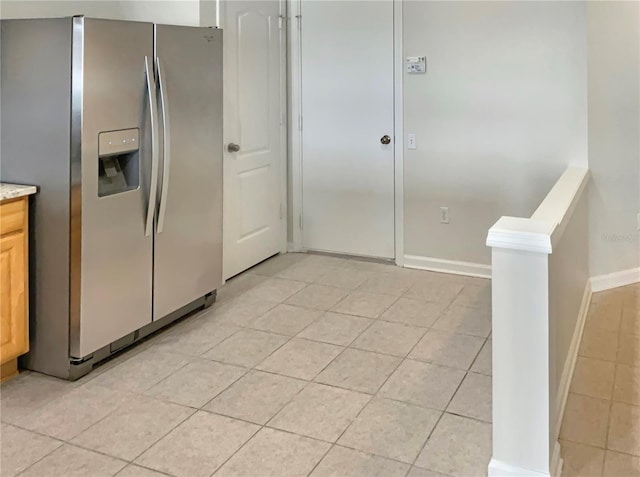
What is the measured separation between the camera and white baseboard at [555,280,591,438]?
8.57ft

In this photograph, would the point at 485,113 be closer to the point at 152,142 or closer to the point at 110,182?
the point at 152,142

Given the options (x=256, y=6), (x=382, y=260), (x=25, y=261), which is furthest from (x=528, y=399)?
(x=256, y=6)

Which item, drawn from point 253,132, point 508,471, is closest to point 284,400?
point 508,471

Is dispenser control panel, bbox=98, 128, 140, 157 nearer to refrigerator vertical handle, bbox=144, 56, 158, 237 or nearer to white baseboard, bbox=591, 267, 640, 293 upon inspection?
refrigerator vertical handle, bbox=144, 56, 158, 237

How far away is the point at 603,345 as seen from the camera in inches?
136

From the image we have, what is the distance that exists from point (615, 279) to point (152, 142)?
311 cm

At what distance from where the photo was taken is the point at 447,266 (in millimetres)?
4695

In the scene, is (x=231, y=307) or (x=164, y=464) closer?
(x=164, y=464)

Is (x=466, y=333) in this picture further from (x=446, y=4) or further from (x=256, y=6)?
(x=256, y=6)

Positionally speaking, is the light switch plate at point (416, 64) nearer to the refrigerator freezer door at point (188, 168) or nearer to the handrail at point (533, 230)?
the refrigerator freezer door at point (188, 168)

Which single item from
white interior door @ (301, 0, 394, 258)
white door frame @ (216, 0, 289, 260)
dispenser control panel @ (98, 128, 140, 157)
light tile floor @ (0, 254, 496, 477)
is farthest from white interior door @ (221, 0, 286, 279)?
dispenser control panel @ (98, 128, 140, 157)

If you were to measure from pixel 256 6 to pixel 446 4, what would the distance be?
1303mm

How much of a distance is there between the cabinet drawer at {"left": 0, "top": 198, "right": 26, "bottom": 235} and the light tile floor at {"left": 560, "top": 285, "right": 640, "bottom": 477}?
8.00 feet

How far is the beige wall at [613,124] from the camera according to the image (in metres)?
4.05
